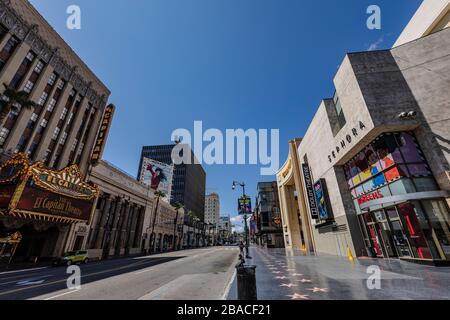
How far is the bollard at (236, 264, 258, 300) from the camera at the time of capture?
196 inches

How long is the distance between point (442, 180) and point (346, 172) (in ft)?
26.6

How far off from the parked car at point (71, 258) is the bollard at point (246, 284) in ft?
87.2

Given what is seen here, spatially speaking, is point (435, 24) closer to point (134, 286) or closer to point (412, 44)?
point (412, 44)

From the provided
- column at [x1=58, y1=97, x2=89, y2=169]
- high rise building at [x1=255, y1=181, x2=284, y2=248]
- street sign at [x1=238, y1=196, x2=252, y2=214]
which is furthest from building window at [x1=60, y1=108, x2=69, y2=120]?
high rise building at [x1=255, y1=181, x2=284, y2=248]

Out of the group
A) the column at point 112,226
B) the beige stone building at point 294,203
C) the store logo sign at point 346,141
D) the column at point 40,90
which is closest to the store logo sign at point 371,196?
the store logo sign at point 346,141

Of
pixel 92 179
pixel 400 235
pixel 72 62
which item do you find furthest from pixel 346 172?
pixel 72 62

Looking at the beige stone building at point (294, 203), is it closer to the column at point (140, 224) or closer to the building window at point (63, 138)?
the column at point (140, 224)

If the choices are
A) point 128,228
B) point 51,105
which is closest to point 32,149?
point 51,105

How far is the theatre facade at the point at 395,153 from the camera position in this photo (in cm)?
1316

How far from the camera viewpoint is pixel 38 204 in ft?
70.9

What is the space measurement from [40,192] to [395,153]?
111ft

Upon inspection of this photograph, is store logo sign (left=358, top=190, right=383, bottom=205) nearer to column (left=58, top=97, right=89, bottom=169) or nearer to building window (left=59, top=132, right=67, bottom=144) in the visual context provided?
column (left=58, top=97, right=89, bottom=169)

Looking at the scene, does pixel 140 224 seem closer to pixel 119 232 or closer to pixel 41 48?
pixel 119 232
